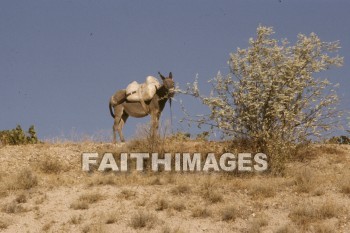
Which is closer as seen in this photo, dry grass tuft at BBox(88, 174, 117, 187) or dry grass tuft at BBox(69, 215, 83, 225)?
dry grass tuft at BBox(69, 215, 83, 225)

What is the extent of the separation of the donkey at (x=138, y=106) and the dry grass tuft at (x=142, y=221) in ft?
24.4

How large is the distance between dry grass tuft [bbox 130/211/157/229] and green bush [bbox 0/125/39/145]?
34.8 ft

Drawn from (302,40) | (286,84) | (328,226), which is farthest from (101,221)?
(302,40)

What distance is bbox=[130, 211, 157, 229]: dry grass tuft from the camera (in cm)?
1283

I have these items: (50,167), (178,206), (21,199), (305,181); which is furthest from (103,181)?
(305,181)

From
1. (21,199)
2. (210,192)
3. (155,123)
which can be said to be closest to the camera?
(210,192)

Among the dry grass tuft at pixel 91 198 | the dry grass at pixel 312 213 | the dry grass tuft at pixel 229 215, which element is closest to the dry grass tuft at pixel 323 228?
the dry grass at pixel 312 213

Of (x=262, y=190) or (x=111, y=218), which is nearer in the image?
(x=111, y=218)

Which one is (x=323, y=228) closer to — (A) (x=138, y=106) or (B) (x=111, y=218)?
(B) (x=111, y=218)

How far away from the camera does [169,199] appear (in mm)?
14555

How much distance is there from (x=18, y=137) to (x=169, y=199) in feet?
33.2

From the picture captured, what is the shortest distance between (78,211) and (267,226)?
15.0 ft

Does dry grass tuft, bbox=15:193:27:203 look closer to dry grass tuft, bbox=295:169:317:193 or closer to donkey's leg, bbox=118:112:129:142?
dry grass tuft, bbox=295:169:317:193

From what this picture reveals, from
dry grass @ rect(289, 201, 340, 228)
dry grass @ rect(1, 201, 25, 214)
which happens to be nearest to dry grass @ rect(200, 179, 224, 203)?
dry grass @ rect(289, 201, 340, 228)
